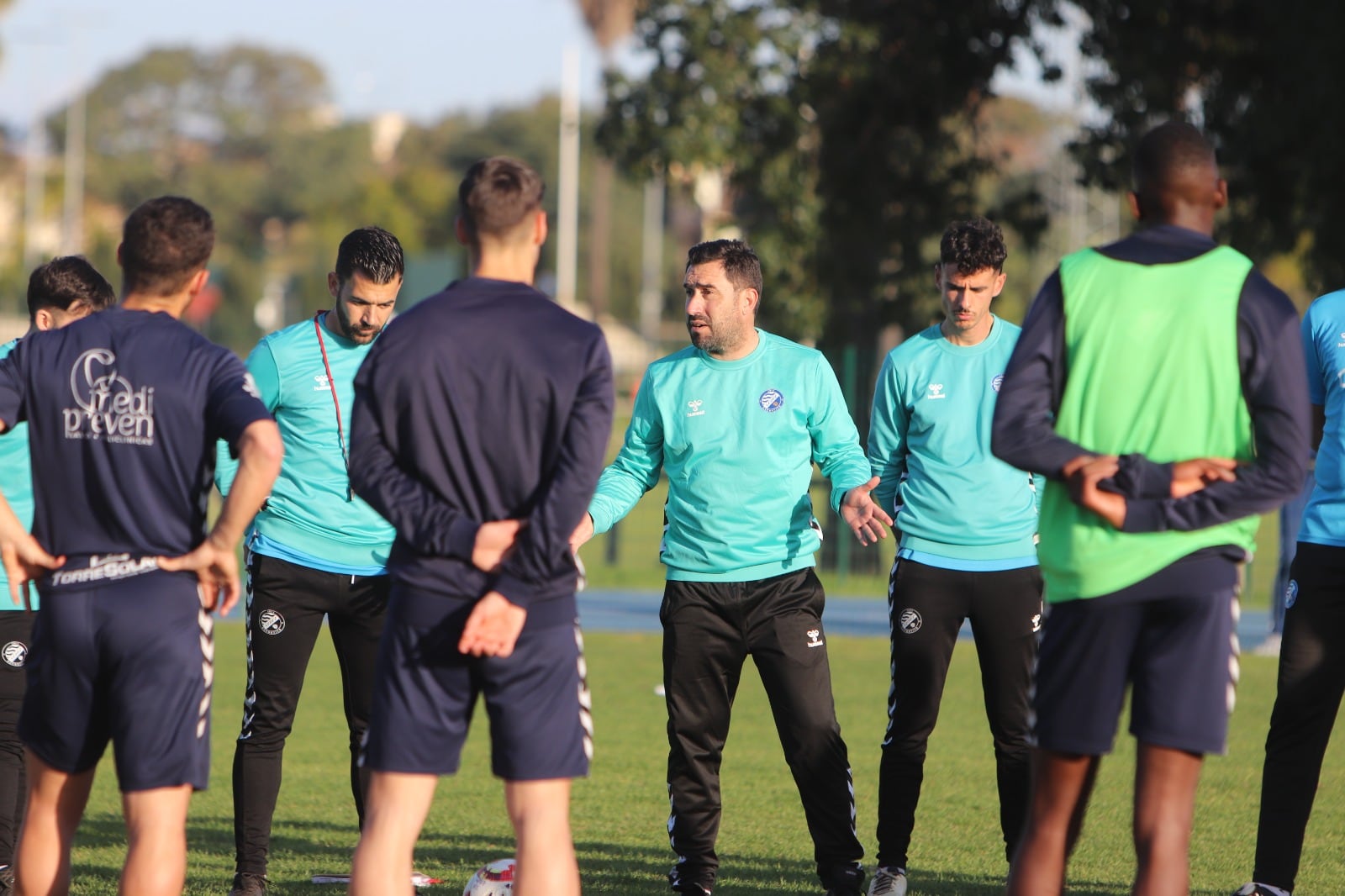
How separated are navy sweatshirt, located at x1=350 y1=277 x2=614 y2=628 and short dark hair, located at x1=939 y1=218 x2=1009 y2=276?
7.48 ft

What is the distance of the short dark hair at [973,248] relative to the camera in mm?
6078

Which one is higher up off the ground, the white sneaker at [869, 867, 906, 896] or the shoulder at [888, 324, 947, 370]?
the shoulder at [888, 324, 947, 370]

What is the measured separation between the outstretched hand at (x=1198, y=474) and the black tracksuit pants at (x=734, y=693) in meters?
2.25

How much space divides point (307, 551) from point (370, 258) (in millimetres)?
1106

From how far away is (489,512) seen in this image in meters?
4.20

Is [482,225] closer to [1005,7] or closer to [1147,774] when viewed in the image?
[1147,774]

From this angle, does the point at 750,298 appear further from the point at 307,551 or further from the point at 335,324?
the point at 307,551

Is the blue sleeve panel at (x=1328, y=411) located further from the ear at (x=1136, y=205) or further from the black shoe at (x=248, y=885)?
the black shoe at (x=248, y=885)

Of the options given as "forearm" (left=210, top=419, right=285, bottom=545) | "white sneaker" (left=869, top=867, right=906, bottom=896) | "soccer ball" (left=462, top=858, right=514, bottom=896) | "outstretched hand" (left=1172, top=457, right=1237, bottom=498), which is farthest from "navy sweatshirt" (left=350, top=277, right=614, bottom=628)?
"white sneaker" (left=869, top=867, right=906, bottom=896)

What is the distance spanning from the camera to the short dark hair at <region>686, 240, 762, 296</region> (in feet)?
20.0

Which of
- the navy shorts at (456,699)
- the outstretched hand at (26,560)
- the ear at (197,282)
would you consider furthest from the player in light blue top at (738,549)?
the outstretched hand at (26,560)

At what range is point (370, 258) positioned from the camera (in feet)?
19.5

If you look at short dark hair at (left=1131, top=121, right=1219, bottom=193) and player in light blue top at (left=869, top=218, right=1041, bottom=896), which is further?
player in light blue top at (left=869, top=218, right=1041, bottom=896)

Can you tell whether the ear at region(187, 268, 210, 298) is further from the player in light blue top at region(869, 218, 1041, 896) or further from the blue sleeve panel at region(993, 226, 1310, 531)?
the player in light blue top at region(869, 218, 1041, 896)
